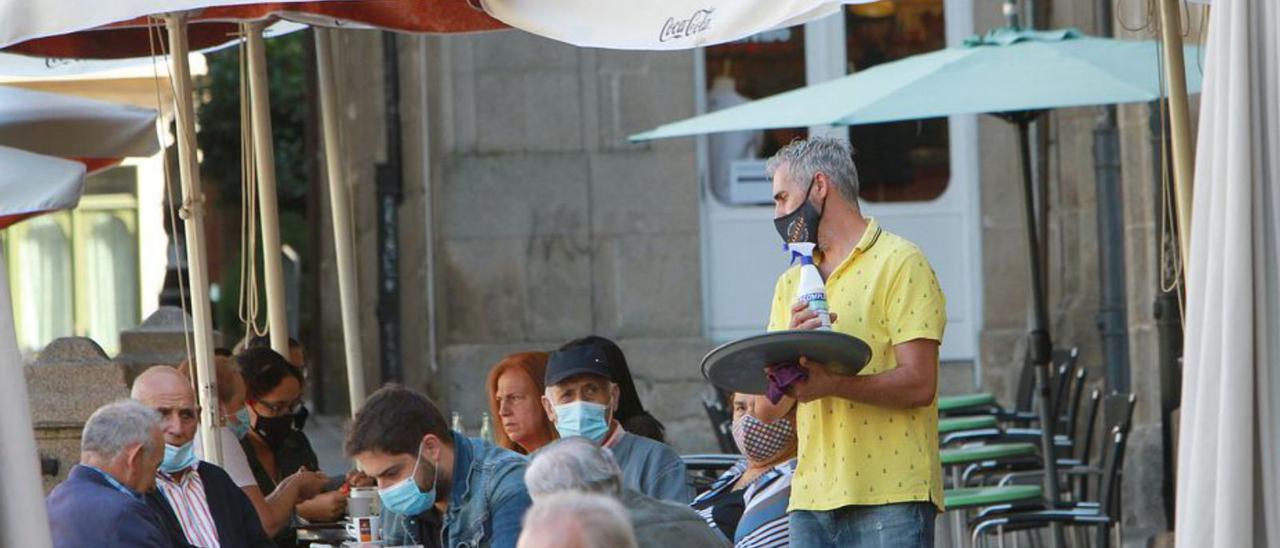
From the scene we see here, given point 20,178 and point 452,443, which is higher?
point 20,178

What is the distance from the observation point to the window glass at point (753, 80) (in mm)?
14336

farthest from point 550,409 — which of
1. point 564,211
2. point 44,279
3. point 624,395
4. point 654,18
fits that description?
point 44,279

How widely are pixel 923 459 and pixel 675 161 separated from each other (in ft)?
28.3

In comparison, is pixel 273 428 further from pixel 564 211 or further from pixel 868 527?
pixel 564 211

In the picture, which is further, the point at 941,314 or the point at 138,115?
the point at 138,115

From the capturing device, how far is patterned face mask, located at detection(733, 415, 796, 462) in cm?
679

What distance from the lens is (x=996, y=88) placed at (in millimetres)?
9336

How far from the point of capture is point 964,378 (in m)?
14.1

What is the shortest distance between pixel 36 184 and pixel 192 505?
2.97 metres

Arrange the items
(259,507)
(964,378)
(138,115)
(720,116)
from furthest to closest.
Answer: (964,378) → (138,115) → (720,116) → (259,507)

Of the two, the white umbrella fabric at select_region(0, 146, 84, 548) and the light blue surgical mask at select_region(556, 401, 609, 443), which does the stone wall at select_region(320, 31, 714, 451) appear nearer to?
the light blue surgical mask at select_region(556, 401, 609, 443)

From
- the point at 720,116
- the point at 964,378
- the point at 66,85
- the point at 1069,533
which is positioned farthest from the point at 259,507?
the point at 964,378

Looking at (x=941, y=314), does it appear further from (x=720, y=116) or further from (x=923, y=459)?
(x=720, y=116)

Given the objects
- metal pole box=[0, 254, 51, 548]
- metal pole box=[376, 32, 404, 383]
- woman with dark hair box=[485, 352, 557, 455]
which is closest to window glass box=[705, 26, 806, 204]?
metal pole box=[376, 32, 404, 383]
